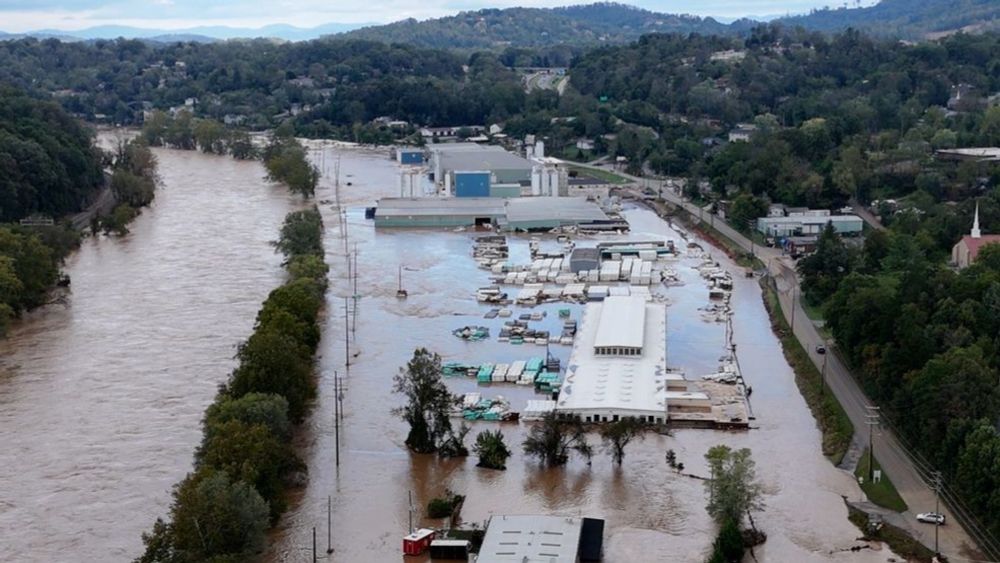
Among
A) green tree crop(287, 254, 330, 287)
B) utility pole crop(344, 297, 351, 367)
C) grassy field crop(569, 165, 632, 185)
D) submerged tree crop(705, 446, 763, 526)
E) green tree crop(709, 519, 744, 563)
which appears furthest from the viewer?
grassy field crop(569, 165, 632, 185)

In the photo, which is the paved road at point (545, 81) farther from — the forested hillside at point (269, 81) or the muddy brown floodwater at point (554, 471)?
the muddy brown floodwater at point (554, 471)

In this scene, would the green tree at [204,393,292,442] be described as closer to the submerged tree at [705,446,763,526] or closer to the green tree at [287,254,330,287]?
the submerged tree at [705,446,763,526]

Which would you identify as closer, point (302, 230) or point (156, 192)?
point (302, 230)

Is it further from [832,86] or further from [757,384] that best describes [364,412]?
[832,86]

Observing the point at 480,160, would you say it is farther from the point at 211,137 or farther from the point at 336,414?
the point at 336,414

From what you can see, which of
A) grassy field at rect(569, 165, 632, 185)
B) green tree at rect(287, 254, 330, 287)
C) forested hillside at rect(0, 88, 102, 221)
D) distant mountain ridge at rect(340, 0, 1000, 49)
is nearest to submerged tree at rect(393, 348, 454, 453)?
green tree at rect(287, 254, 330, 287)

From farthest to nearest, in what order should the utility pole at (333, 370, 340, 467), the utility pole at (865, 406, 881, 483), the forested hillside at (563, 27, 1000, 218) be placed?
the forested hillside at (563, 27, 1000, 218)
the utility pole at (333, 370, 340, 467)
the utility pole at (865, 406, 881, 483)

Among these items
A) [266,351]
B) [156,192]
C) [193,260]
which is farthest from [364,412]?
[156,192]

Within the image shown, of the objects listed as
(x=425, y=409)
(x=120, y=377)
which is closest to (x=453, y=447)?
(x=425, y=409)
